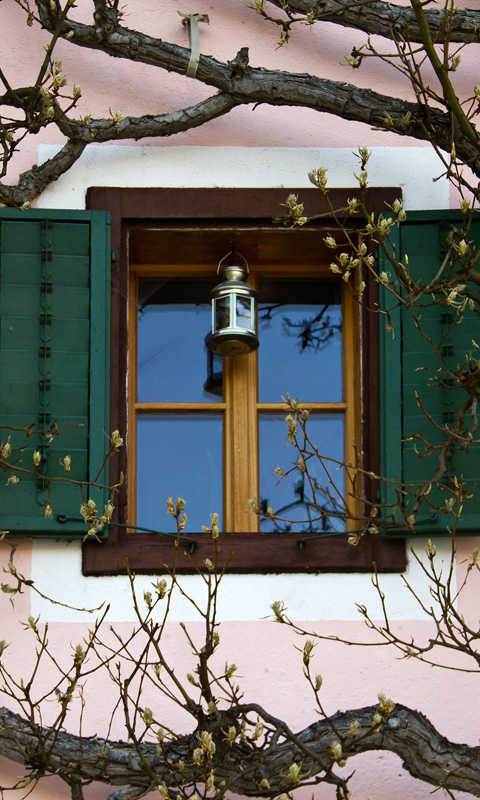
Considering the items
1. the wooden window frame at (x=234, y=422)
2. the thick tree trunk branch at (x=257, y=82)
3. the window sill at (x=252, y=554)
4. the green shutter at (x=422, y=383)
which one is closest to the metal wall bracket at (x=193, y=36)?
the thick tree trunk branch at (x=257, y=82)

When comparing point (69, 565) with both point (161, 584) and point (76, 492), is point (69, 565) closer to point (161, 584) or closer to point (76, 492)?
point (76, 492)

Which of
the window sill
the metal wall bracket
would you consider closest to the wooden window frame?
the window sill

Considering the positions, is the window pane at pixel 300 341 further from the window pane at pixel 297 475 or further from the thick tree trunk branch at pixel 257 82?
the thick tree trunk branch at pixel 257 82

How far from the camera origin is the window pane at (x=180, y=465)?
5.12 metres

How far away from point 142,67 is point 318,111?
65cm

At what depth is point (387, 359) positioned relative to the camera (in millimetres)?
4945

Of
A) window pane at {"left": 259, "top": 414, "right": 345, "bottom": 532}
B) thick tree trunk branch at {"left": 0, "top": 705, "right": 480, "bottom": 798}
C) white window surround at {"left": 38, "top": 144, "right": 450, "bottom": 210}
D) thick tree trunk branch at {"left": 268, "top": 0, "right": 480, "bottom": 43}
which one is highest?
thick tree trunk branch at {"left": 268, "top": 0, "right": 480, "bottom": 43}

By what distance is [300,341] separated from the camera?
17.7 feet

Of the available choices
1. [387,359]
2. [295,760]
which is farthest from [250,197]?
[295,760]

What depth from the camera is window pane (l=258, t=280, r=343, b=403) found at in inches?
209

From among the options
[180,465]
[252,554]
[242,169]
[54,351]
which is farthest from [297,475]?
[242,169]

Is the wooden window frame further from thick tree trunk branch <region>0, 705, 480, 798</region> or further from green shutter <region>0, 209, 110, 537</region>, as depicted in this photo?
thick tree trunk branch <region>0, 705, 480, 798</region>

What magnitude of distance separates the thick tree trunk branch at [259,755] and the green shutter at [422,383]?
69 centimetres

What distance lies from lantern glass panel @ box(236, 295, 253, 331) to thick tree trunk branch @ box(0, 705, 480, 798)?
1.37 meters
